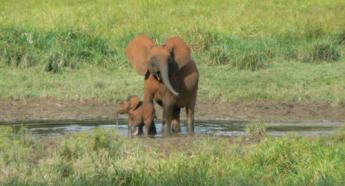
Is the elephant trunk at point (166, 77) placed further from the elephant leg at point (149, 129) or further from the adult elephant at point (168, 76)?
the elephant leg at point (149, 129)

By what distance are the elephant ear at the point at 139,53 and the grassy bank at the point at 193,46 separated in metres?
2.49

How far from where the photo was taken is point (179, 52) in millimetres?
13695

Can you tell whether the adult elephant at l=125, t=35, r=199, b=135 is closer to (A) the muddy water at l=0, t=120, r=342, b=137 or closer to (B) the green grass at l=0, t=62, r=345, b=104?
(A) the muddy water at l=0, t=120, r=342, b=137

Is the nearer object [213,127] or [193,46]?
[213,127]

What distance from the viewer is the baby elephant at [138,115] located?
42.3 feet

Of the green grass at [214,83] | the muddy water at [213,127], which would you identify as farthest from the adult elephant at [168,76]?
the green grass at [214,83]

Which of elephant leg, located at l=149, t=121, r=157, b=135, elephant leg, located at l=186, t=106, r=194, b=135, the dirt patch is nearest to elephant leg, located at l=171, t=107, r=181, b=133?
elephant leg, located at l=186, t=106, r=194, b=135

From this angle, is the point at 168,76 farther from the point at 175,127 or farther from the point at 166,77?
the point at 175,127

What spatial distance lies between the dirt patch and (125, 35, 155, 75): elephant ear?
1438 mm

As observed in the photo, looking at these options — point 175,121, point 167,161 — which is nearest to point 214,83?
point 175,121

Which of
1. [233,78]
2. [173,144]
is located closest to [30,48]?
[233,78]

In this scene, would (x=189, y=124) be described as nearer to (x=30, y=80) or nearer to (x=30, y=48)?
(x=30, y=80)

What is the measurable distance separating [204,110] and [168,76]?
234cm

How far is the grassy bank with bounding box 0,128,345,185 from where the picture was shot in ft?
27.6
